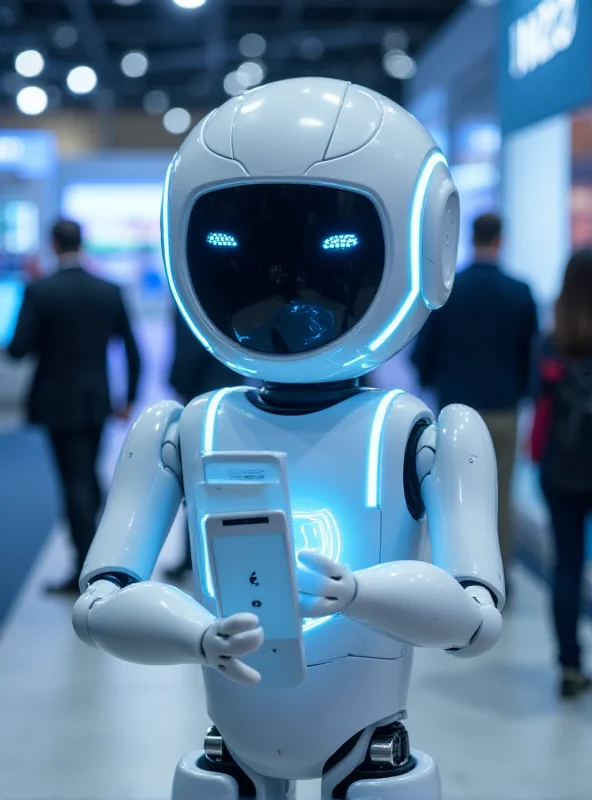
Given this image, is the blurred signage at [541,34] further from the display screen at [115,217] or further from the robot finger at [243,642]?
the display screen at [115,217]

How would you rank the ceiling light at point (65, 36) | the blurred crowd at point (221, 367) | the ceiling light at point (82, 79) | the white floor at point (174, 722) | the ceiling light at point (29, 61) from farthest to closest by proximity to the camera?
the ceiling light at point (65, 36) → the ceiling light at point (82, 79) → the ceiling light at point (29, 61) → the blurred crowd at point (221, 367) → the white floor at point (174, 722)

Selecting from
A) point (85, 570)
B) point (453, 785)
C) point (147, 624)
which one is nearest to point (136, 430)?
point (85, 570)

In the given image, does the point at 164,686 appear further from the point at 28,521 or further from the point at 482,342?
the point at 28,521

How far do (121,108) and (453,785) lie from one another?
18.2 m

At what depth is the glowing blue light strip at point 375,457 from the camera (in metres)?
1.80

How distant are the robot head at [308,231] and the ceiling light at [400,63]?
1364 cm

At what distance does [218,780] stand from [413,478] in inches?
22.7

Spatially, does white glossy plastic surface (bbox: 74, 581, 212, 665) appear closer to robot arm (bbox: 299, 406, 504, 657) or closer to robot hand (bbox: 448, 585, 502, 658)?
robot arm (bbox: 299, 406, 504, 657)

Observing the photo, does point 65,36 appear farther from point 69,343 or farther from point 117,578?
point 117,578

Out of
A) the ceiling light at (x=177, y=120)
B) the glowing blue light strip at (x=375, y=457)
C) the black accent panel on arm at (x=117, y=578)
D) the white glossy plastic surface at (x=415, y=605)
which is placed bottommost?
the black accent panel on arm at (x=117, y=578)

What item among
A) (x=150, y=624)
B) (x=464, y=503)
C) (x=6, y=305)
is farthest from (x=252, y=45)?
(x=150, y=624)

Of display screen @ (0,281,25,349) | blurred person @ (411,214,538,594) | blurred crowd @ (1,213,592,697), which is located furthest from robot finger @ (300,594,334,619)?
Answer: display screen @ (0,281,25,349)

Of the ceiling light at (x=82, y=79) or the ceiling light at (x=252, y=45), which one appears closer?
the ceiling light at (x=82, y=79)

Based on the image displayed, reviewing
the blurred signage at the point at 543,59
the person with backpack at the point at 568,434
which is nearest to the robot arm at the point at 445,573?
the person with backpack at the point at 568,434
